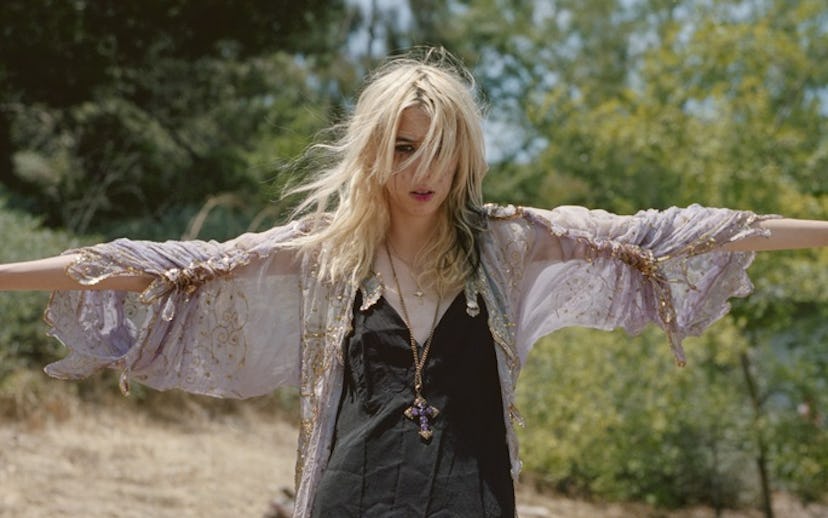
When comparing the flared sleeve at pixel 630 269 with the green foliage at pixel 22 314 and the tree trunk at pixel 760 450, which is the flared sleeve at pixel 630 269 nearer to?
the tree trunk at pixel 760 450

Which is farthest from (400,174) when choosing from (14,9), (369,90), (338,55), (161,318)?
(338,55)

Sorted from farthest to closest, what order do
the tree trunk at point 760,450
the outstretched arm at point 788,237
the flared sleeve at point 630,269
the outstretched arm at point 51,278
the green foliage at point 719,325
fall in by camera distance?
the tree trunk at point 760,450, the green foliage at point 719,325, the flared sleeve at point 630,269, the outstretched arm at point 788,237, the outstretched arm at point 51,278

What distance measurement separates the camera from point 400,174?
Result: 2.49 m

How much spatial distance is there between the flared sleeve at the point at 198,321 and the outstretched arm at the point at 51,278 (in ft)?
0.15

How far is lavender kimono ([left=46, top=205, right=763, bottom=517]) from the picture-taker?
8.33 ft

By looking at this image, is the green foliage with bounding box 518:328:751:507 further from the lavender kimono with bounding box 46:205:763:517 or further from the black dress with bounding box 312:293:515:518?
the black dress with bounding box 312:293:515:518

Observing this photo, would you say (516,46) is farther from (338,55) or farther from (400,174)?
(400,174)

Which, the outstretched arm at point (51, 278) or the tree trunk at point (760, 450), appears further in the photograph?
the tree trunk at point (760, 450)

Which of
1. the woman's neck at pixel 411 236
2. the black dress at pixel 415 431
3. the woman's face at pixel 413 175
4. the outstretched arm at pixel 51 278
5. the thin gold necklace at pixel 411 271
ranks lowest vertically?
the black dress at pixel 415 431

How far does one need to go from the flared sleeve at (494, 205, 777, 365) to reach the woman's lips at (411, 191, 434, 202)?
304 mm

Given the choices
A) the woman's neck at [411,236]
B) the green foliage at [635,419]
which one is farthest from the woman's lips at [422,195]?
the green foliage at [635,419]

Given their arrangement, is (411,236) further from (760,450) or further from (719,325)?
(760,450)

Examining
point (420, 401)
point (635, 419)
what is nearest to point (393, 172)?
point (420, 401)

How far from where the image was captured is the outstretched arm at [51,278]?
2316 mm
